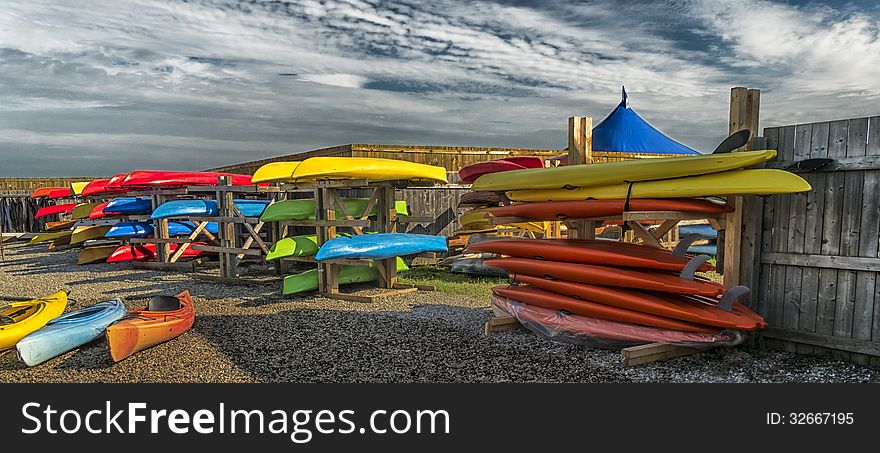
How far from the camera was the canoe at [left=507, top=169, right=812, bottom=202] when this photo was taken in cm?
483

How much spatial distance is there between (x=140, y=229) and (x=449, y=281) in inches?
310

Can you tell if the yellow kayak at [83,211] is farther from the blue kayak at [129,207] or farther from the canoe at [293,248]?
the canoe at [293,248]

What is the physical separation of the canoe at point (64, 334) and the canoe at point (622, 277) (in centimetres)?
437

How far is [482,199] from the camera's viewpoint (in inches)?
303

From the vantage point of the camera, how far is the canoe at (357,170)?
8672 millimetres

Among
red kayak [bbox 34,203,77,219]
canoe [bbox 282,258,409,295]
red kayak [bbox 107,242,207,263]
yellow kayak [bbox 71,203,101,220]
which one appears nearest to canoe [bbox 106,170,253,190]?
red kayak [bbox 107,242,207,263]

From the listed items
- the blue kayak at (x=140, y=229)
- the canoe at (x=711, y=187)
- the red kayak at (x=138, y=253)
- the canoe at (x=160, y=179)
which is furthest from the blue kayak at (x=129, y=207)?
the canoe at (x=711, y=187)

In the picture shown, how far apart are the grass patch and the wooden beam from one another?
3677 mm

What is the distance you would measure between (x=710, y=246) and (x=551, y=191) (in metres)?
7.64

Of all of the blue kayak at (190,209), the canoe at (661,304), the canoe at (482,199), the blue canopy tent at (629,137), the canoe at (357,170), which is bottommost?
the canoe at (661,304)

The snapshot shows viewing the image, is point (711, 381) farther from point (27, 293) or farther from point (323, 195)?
point (27, 293)

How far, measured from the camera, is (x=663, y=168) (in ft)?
17.9

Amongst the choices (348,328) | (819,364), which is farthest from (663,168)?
(348,328)

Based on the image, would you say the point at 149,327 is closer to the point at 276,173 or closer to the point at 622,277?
the point at 276,173
